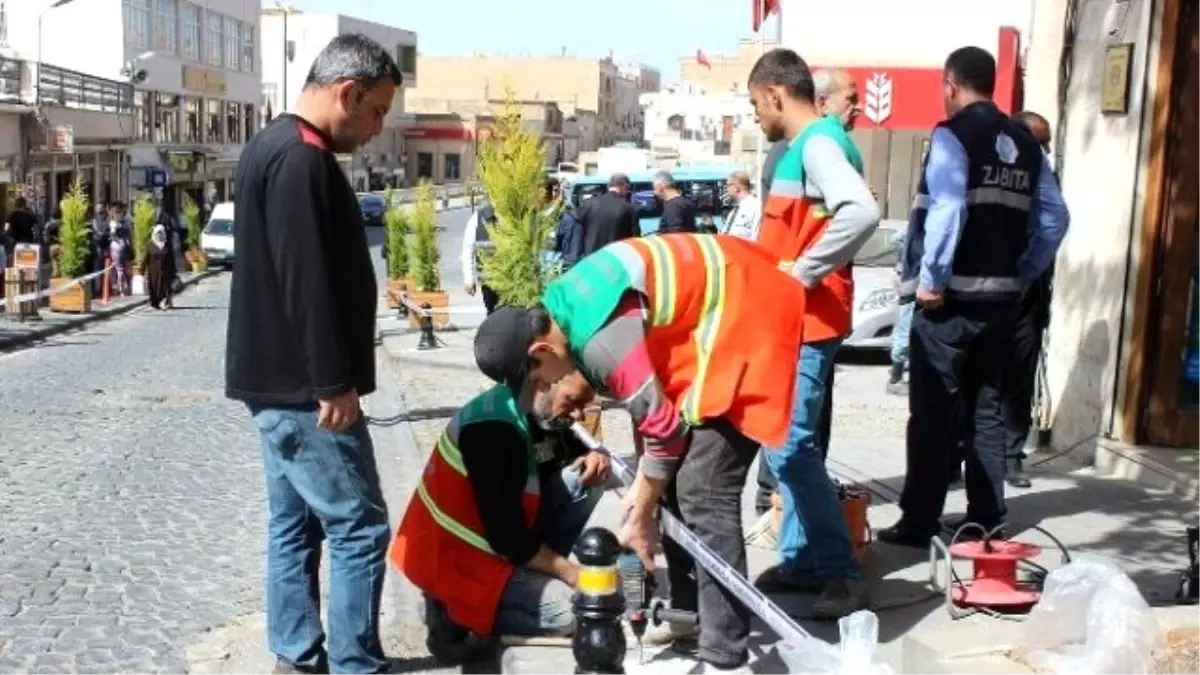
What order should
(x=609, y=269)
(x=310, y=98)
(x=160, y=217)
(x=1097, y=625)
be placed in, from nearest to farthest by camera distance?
(x=1097, y=625), (x=609, y=269), (x=310, y=98), (x=160, y=217)

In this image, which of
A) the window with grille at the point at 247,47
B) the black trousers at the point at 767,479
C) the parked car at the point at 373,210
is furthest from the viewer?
the window with grille at the point at 247,47

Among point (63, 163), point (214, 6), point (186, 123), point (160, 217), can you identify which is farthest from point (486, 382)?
point (214, 6)

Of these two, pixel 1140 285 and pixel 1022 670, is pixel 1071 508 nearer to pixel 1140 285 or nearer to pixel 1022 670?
pixel 1140 285

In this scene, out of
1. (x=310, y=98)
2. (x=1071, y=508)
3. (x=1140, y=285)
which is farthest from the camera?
(x=1140, y=285)

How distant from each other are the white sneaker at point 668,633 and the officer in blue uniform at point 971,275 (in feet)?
5.07

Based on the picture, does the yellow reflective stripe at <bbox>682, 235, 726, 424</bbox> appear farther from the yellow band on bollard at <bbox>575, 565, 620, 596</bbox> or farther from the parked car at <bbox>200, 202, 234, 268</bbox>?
the parked car at <bbox>200, 202, 234, 268</bbox>

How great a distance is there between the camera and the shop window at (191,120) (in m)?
54.1

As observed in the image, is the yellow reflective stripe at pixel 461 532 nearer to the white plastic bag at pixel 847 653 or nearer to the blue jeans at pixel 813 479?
the blue jeans at pixel 813 479

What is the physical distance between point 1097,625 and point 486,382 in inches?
378

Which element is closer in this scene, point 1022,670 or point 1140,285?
point 1022,670

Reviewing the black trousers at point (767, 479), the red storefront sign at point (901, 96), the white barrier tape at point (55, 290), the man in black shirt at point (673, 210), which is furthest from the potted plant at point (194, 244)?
the black trousers at point (767, 479)

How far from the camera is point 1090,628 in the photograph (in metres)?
3.79

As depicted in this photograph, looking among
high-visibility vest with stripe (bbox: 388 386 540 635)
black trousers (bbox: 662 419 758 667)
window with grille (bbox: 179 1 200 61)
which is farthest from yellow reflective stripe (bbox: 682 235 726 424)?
window with grille (bbox: 179 1 200 61)

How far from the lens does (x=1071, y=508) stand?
6699 mm
